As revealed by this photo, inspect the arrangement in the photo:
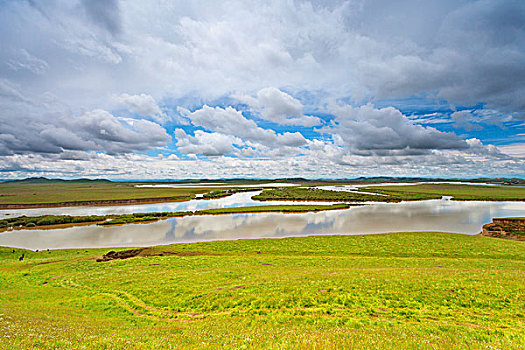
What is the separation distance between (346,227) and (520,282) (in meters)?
40.5

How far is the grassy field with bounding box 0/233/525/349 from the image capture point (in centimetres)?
959

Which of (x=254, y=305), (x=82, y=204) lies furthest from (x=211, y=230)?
(x=82, y=204)

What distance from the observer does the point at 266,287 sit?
18062 mm

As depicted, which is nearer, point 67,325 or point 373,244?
Result: point 67,325

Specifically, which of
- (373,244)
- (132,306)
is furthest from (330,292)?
(373,244)

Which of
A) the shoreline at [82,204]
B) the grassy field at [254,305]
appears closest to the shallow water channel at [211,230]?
the grassy field at [254,305]

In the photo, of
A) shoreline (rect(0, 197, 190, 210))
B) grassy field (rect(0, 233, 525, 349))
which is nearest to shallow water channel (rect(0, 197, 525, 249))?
grassy field (rect(0, 233, 525, 349))

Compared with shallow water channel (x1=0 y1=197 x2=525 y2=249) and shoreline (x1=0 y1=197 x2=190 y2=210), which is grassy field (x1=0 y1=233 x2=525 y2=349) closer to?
shallow water channel (x1=0 y1=197 x2=525 y2=249)

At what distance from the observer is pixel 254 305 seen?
15.3 meters

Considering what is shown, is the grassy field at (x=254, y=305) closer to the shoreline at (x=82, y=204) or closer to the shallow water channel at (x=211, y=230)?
the shallow water channel at (x=211, y=230)

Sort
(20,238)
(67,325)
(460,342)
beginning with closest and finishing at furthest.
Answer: (460,342)
(67,325)
(20,238)

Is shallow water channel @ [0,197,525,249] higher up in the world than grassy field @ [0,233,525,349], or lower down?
lower down

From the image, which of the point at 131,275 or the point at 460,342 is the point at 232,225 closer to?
the point at 131,275

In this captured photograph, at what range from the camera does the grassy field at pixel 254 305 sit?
9.59 m
